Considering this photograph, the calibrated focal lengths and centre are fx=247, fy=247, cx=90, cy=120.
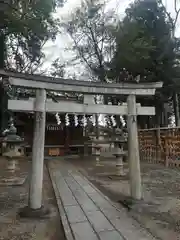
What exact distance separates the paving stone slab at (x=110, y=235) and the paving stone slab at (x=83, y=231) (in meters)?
0.09

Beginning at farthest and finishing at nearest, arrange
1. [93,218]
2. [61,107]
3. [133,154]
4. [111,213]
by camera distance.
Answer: [133,154]
[61,107]
[111,213]
[93,218]

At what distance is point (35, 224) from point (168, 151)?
8.23 meters

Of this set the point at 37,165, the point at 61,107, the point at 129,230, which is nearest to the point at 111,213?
the point at 129,230

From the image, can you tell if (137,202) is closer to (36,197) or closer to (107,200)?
(107,200)

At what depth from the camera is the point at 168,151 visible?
35.6 ft

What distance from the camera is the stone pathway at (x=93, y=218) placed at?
10.9 ft

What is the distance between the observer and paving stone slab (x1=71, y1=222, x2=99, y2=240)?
325 centimetres

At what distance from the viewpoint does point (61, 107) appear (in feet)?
15.1

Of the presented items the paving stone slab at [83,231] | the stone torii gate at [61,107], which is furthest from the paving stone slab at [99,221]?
the stone torii gate at [61,107]

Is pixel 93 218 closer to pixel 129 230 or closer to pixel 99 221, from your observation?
pixel 99 221

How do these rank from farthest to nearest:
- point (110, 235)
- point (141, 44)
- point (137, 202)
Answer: point (141, 44) < point (137, 202) < point (110, 235)

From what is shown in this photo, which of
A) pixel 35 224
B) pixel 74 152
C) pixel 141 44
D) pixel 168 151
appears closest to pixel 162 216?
pixel 35 224

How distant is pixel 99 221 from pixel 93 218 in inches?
6.8

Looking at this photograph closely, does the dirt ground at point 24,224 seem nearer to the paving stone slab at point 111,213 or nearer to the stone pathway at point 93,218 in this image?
A: the stone pathway at point 93,218
